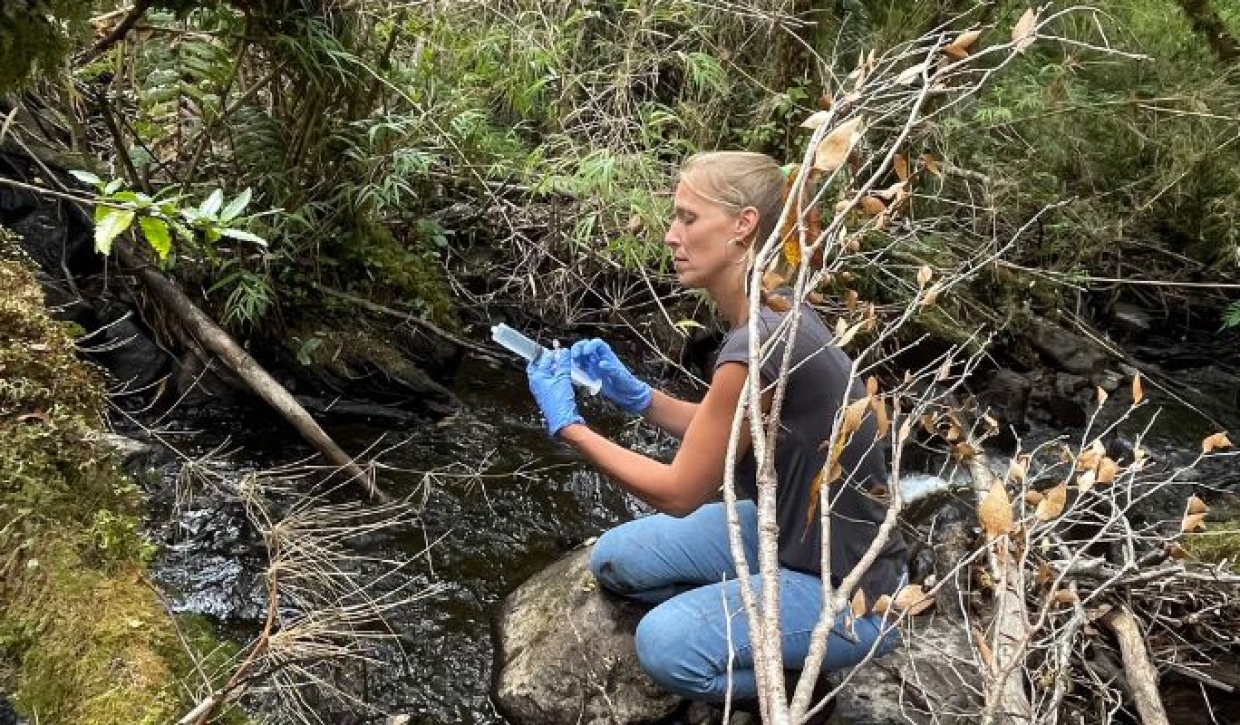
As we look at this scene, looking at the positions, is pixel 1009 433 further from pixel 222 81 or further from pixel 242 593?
pixel 222 81

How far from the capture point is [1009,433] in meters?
4.90

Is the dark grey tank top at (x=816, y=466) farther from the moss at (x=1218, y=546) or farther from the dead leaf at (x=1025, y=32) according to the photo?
the moss at (x=1218, y=546)

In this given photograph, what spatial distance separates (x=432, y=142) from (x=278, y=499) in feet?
5.95

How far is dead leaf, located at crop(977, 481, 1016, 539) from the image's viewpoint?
1523 mm

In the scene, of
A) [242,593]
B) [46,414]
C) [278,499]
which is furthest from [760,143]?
[46,414]

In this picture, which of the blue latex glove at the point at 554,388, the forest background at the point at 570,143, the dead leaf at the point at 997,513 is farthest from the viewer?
the forest background at the point at 570,143

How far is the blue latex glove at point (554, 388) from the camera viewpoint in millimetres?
2531

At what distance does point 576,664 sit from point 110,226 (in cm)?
180

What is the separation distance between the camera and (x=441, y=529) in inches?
143

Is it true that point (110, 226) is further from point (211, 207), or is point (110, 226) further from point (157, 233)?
point (211, 207)

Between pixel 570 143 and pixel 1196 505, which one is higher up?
pixel 1196 505

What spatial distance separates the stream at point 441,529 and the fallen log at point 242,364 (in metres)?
0.26

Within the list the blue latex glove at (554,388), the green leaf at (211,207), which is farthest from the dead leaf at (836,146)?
the blue latex glove at (554,388)

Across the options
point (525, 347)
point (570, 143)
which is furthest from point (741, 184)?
point (570, 143)
